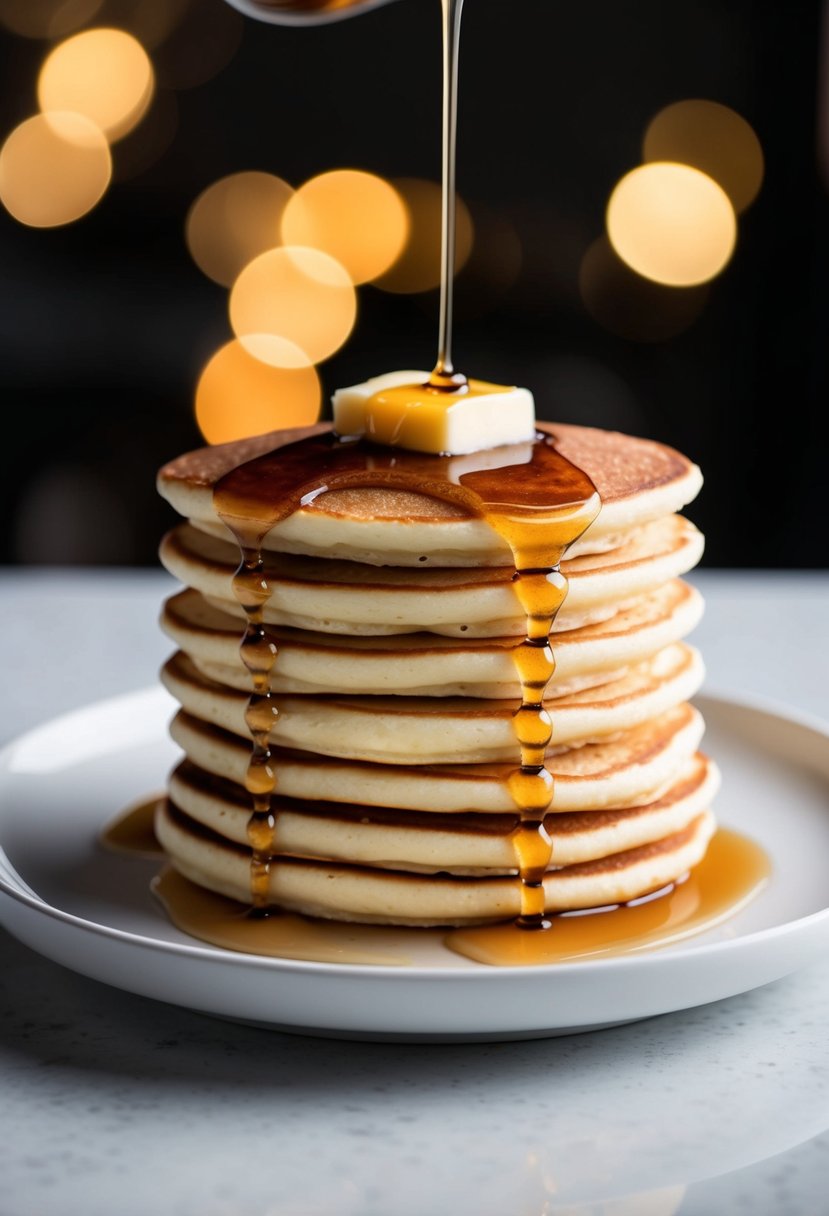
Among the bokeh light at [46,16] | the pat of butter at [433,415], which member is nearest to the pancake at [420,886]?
the pat of butter at [433,415]

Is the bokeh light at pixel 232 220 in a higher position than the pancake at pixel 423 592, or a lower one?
higher

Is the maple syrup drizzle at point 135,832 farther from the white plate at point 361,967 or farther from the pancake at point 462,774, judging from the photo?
the pancake at point 462,774

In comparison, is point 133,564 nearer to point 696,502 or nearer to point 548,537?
point 696,502

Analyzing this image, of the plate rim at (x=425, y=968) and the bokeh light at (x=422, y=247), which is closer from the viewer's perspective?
the plate rim at (x=425, y=968)

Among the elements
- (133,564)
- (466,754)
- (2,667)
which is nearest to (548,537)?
(466,754)

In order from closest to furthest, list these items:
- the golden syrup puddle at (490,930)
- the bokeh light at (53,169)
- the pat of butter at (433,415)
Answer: the golden syrup puddle at (490,930)
the pat of butter at (433,415)
the bokeh light at (53,169)

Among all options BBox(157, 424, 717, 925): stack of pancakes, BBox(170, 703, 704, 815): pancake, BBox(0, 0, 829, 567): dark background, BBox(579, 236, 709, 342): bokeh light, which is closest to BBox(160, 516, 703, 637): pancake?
BBox(157, 424, 717, 925): stack of pancakes
